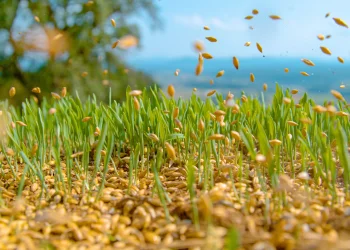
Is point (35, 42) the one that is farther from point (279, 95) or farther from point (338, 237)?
point (338, 237)

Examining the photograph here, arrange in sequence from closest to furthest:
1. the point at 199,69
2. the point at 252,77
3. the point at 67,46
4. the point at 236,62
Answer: the point at 199,69, the point at 236,62, the point at 252,77, the point at 67,46

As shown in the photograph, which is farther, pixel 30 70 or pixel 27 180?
pixel 30 70

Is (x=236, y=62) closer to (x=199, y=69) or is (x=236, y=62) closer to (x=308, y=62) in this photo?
(x=199, y=69)

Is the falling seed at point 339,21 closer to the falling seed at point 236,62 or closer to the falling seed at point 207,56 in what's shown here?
the falling seed at point 236,62

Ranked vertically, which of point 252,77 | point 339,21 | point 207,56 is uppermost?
point 339,21

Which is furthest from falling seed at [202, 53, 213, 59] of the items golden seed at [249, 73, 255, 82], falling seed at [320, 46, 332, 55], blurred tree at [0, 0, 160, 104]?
blurred tree at [0, 0, 160, 104]

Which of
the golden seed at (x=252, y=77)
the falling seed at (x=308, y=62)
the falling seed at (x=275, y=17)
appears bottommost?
the golden seed at (x=252, y=77)

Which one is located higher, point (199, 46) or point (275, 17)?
point (275, 17)

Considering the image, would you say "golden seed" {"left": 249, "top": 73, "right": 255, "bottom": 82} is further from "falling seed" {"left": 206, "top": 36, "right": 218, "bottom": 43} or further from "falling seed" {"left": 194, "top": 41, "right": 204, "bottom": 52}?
"falling seed" {"left": 194, "top": 41, "right": 204, "bottom": 52}

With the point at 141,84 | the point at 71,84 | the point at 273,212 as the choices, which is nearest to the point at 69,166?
the point at 273,212

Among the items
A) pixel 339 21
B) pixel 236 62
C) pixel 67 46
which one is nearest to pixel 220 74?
pixel 236 62

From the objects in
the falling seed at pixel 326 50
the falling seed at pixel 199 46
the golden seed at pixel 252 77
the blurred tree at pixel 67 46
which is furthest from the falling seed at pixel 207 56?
the blurred tree at pixel 67 46
